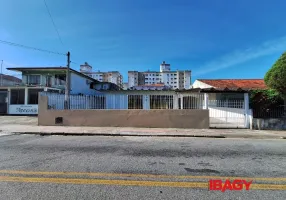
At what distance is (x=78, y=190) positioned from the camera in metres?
3.38

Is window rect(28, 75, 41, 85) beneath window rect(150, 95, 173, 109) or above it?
above

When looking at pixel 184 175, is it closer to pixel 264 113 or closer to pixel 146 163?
pixel 146 163

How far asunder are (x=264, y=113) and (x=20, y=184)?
43.0 feet

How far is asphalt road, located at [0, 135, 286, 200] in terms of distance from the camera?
330 cm

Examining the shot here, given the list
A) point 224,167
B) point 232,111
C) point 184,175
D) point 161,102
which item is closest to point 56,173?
point 184,175

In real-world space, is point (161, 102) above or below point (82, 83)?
below

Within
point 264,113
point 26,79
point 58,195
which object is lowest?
point 58,195

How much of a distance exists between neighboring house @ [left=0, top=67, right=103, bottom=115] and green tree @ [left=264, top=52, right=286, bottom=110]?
20503 millimetres

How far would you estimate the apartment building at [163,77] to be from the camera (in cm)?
9806

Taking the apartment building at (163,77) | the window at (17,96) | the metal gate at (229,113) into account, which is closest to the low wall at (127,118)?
the metal gate at (229,113)

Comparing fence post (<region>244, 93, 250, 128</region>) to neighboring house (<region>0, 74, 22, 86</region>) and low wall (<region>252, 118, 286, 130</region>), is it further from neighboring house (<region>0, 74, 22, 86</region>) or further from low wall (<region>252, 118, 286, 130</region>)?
neighboring house (<region>0, 74, 22, 86</region>)

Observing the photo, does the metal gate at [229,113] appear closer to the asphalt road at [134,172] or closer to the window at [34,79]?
the asphalt road at [134,172]

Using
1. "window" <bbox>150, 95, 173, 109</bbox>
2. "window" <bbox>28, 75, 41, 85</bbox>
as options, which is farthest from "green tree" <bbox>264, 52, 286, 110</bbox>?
"window" <bbox>28, 75, 41, 85</bbox>

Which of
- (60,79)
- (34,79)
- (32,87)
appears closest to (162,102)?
(32,87)
